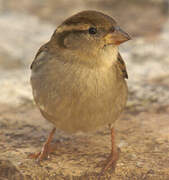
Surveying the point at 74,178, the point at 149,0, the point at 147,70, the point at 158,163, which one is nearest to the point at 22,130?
the point at 74,178

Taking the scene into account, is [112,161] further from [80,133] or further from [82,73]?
[82,73]

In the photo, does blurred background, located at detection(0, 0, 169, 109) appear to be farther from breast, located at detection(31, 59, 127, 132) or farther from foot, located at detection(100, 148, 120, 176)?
breast, located at detection(31, 59, 127, 132)

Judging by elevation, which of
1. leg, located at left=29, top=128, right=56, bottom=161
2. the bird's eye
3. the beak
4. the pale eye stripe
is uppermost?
the pale eye stripe

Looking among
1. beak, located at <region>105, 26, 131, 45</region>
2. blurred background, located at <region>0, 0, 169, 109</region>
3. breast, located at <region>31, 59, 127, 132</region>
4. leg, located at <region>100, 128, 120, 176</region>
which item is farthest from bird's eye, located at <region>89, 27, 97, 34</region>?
blurred background, located at <region>0, 0, 169, 109</region>

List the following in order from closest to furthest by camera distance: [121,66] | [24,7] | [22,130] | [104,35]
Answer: [104,35]
[121,66]
[22,130]
[24,7]

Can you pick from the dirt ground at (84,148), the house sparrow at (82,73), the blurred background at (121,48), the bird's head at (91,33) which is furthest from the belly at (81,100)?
the blurred background at (121,48)

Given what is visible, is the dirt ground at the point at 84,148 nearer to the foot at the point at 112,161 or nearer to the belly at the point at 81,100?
the foot at the point at 112,161

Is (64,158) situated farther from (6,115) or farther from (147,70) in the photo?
(147,70)
